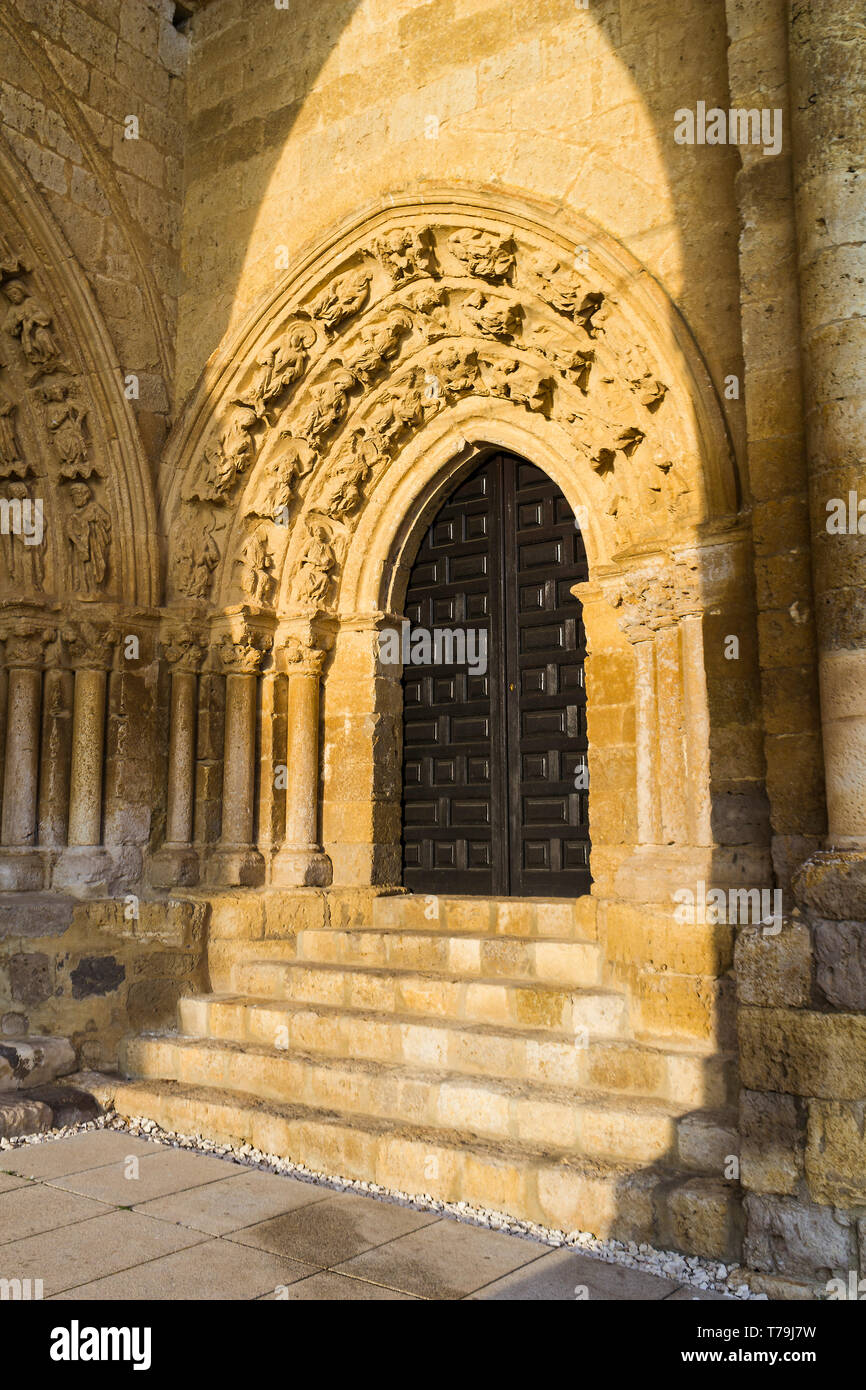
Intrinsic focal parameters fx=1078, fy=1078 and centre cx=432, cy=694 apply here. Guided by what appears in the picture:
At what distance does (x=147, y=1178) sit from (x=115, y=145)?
211 inches

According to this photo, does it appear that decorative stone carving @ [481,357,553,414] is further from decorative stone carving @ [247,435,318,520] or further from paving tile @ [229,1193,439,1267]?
paving tile @ [229,1193,439,1267]

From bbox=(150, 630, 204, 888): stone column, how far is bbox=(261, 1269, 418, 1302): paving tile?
302cm

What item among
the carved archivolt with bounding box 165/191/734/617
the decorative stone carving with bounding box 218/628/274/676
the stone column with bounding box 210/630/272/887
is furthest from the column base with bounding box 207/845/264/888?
the carved archivolt with bounding box 165/191/734/617

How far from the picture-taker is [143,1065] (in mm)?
4957

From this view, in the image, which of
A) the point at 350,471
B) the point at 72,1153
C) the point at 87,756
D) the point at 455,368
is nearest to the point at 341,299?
the point at 455,368

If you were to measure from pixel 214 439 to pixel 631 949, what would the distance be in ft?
11.9

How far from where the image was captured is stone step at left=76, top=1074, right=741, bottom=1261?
10.3ft

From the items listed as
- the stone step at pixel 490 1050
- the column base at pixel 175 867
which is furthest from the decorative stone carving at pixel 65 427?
the stone step at pixel 490 1050

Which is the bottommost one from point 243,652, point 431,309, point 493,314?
point 243,652

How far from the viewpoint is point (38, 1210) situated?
3479 millimetres

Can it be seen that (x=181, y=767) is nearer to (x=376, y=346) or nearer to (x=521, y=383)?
(x=376, y=346)

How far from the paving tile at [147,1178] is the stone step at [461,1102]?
45cm

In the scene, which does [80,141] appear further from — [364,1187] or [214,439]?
[364,1187]

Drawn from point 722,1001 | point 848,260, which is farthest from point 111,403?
point 722,1001
